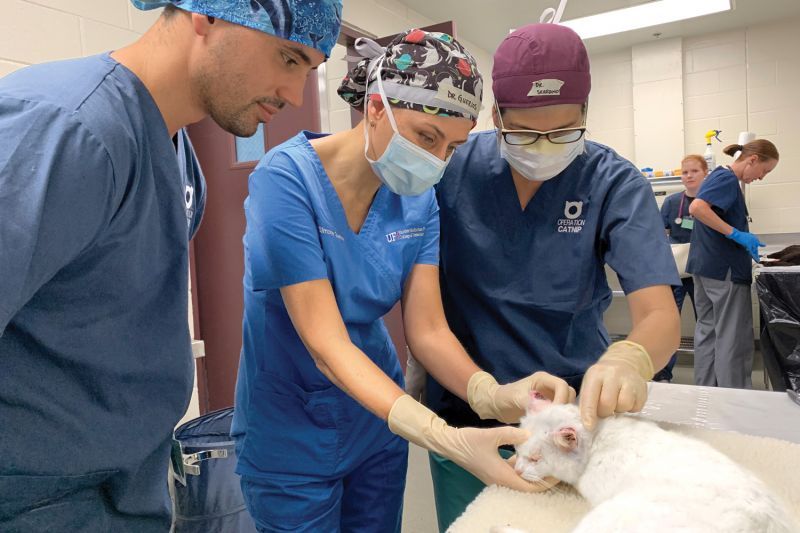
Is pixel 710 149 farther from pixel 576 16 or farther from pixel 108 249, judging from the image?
pixel 108 249

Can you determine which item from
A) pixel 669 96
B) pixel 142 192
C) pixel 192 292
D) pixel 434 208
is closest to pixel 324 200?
pixel 434 208

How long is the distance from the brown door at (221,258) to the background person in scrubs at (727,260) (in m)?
3.01

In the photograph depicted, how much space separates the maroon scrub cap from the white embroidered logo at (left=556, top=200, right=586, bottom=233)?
250 mm

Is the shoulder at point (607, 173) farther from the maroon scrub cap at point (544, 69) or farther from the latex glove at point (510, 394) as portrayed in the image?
the latex glove at point (510, 394)

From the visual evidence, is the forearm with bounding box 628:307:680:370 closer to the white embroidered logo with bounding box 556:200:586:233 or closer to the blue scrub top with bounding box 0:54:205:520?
the white embroidered logo with bounding box 556:200:586:233

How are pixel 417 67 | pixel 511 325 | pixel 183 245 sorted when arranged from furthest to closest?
pixel 511 325, pixel 417 67, pixel 183 245

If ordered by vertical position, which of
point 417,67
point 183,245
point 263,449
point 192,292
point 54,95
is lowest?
point 263,449

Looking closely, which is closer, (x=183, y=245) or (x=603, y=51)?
(x=183, y=245)

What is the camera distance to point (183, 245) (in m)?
0.93

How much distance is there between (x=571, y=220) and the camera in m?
A: 1.33

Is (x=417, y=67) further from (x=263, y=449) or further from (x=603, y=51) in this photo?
(x=603, y=51)

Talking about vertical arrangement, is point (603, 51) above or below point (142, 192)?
above

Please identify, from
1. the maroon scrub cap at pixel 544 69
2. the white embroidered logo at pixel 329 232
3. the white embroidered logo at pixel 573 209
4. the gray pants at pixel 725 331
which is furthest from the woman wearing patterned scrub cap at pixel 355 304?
the gray pants at pixel 725 331

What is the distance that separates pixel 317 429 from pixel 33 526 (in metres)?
0.54
